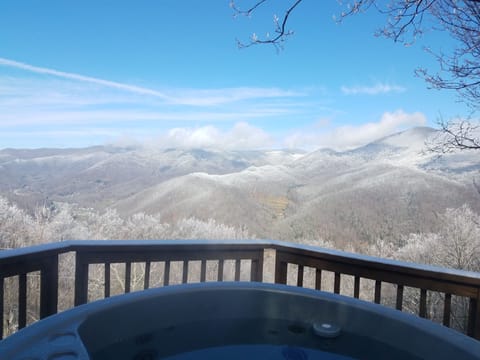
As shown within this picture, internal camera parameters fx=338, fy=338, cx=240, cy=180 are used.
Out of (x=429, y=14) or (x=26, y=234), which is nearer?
(x=429, y=14)

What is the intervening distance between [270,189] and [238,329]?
36.6 ft

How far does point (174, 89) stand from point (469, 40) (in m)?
12.5

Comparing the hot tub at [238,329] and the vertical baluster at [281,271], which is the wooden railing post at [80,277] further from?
the vertical baluster at [281,271]

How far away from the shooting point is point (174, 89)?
14344 mm

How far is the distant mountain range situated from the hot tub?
6.68 meters

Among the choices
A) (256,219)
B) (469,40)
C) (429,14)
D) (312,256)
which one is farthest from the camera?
(256,219)

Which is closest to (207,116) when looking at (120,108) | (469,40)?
(120,108)

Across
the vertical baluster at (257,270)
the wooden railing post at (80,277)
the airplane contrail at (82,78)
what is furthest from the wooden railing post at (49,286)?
the airplane contrail at (82,78)

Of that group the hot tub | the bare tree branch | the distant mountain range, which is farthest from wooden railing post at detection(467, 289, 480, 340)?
the distant mountain range

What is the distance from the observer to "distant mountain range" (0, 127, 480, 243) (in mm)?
9742

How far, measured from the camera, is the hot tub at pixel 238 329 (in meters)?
1.23

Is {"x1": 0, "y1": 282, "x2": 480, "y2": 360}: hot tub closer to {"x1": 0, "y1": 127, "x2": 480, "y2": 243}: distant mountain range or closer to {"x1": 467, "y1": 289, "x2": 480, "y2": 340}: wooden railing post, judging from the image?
{"x1": 467, "y1": 289, "x2": 480, "y2": 340}: wooden railing post

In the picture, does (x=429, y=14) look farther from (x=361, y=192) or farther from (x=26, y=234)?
(x=26, y=234)

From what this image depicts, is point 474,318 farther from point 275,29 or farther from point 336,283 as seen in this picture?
point 275,29
